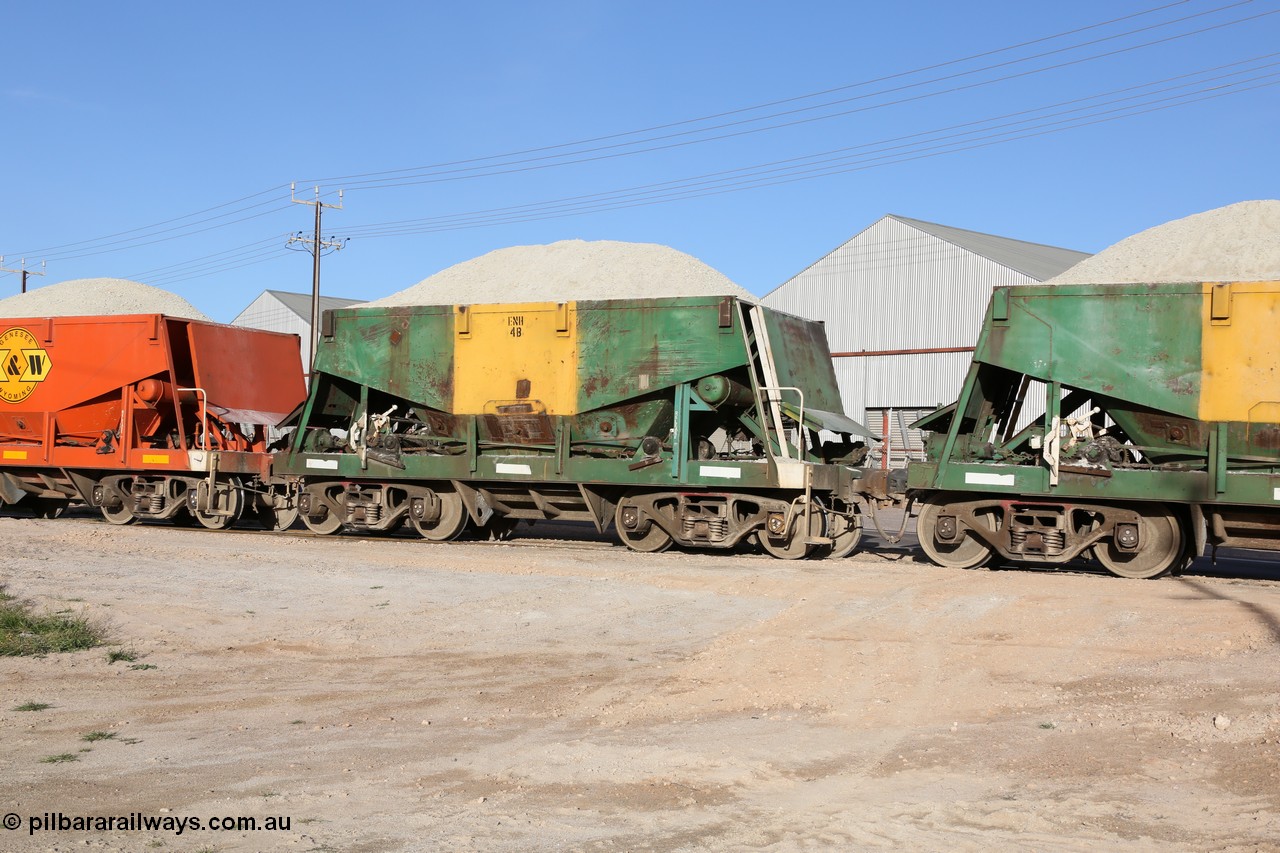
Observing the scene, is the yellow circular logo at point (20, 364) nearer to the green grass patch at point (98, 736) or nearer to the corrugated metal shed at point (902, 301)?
the green grass patch at point (98, 736)

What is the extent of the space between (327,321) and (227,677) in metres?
9.93

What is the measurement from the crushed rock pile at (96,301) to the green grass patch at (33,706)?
211ft

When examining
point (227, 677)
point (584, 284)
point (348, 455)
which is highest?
point (584, 284)

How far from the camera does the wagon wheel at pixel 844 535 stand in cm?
1462

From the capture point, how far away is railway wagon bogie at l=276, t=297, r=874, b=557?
47.1 ft

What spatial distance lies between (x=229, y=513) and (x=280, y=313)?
5235 centimetres

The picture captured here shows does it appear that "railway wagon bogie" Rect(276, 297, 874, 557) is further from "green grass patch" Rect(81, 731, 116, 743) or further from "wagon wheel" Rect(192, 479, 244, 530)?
"green grass patch" Rect(81, 731, 116, 743)

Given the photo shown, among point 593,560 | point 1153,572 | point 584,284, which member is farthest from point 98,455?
point 584,284

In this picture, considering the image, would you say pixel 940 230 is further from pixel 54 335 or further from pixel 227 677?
pixel 227 677

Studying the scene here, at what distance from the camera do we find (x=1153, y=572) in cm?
1260

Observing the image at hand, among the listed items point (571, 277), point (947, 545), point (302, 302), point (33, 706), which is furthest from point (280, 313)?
point (33, 706)

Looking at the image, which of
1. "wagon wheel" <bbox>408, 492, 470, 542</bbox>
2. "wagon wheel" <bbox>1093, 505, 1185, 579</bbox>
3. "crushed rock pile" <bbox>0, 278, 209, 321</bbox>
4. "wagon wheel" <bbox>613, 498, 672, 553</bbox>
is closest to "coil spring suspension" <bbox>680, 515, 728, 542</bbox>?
"wagon wheel" <bbox>613, 498, 672, 553</bbox>

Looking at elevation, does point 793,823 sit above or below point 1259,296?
below

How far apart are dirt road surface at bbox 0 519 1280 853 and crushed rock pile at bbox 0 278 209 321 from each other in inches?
2422
